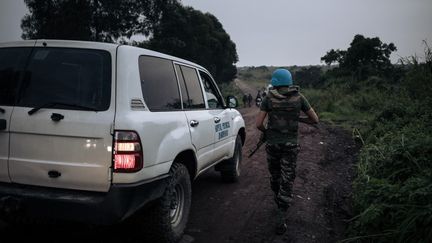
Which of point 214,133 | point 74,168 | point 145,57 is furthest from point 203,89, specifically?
point 74,168

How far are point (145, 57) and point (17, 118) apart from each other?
1.26 metres

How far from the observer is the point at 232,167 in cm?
637

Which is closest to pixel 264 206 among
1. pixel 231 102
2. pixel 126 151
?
pixel 231 102

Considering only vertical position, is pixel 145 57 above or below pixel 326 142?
above

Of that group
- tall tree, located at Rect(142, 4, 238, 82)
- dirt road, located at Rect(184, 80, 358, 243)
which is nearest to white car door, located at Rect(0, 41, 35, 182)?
dirt road, located at Rect(184, 80, 358, 243)

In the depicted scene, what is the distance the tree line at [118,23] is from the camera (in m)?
23.5

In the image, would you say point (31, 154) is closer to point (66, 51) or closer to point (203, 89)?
point (66, 51)

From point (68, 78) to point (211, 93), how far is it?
103 inches

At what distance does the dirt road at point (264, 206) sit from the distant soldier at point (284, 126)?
36cm

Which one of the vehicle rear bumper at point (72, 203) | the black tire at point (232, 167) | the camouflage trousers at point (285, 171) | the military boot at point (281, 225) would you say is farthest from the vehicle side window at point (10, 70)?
the black tire at point (232, 167)

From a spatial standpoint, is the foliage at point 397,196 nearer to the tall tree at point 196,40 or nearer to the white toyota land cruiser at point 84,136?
the white toyota land cruiser at point 84,136

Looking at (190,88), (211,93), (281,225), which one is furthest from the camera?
(211,93)

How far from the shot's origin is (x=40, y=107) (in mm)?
3027

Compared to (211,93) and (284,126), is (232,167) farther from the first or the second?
(284,126)
